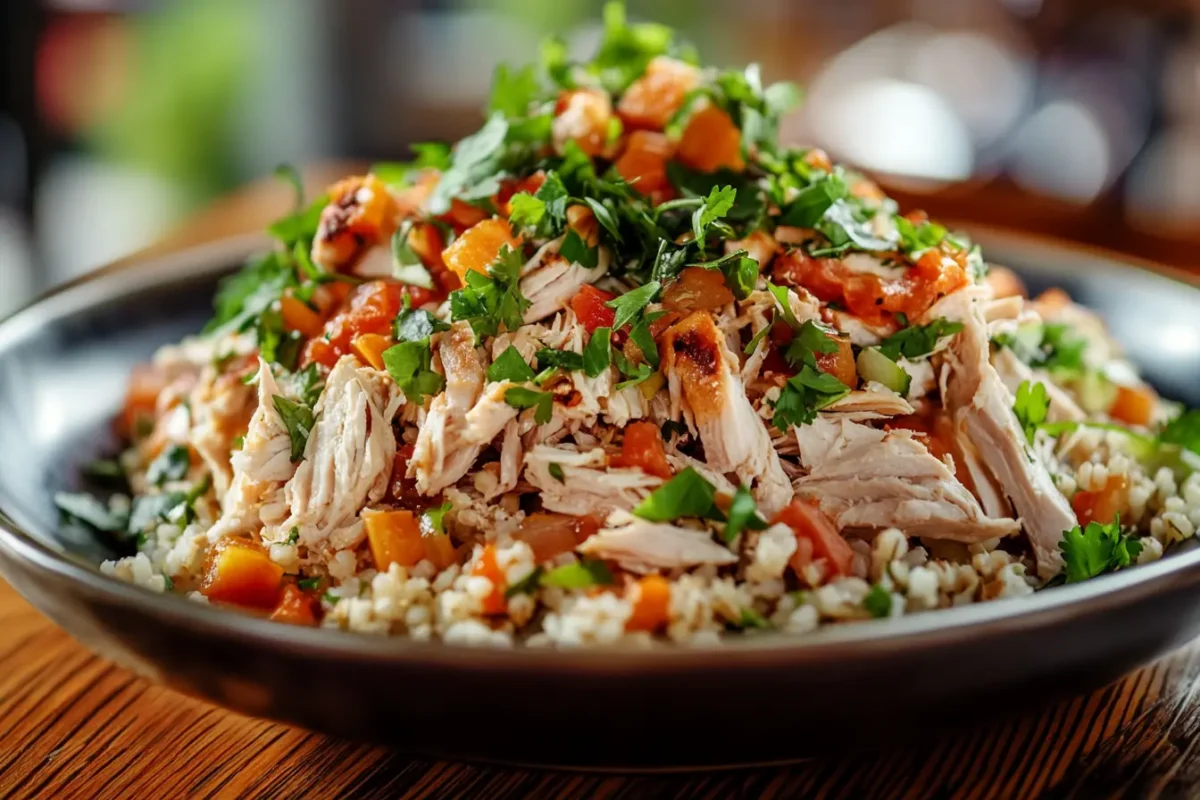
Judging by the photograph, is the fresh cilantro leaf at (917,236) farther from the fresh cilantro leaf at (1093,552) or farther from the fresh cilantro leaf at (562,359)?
the fresh cilantro leaf at (562,359)

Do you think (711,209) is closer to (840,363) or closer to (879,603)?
(840,363)

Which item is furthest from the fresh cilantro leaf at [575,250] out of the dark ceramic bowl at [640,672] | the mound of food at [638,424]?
the dark ceramic bowl at [640,672]

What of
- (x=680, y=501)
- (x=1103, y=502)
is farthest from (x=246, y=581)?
(x=1103, y=502)

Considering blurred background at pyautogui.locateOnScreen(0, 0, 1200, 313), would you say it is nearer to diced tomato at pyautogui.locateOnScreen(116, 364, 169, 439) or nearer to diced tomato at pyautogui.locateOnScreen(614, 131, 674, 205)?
diced tomato at pyautogui.locateOnScreen(614, 131, 674, 205)

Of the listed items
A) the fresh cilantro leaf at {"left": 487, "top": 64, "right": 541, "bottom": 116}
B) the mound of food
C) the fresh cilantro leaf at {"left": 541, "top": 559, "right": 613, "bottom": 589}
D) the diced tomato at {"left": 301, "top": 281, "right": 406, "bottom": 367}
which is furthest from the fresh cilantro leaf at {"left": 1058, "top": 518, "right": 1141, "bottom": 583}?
the fresh cilantro leaf at {"left": 487, "top": 64, "right": 541, "bottom": 116}

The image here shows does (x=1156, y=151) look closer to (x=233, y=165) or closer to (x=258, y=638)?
(x=233, y=165)

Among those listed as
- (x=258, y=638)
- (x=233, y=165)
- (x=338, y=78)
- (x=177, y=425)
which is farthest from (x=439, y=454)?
(x=338, y=78)
